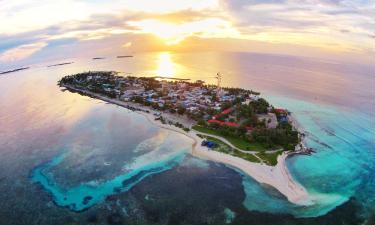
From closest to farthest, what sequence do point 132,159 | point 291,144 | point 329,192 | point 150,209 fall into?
point 150,209 → point 329,192 → point 132,159 → point 291,144

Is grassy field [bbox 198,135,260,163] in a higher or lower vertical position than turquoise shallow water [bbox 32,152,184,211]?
higher

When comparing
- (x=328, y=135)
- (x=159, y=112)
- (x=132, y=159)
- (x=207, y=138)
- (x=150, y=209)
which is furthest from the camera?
(x=159, y=112)

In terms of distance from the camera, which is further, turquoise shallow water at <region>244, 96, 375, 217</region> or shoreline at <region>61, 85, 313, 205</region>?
shoreline at <region>61, 85, 313, 205</region>

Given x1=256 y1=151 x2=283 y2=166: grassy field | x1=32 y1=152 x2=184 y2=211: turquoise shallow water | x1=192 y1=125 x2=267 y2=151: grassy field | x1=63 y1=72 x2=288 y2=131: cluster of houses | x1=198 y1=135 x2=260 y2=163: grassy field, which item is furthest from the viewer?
x1=63 y1=72 x2=288 y2=131: cluster of houses

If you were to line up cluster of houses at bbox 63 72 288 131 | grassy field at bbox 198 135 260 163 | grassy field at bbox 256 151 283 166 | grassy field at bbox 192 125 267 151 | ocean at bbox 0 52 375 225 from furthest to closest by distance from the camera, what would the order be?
cluster of houses at bbox 63 72 288 131
grassy field at bbox 192 125 267 151
grassy field at bbox 198 135 260 163
grassy field at bbox 256 151 283 166
ocean at bbox 0 52 375 225

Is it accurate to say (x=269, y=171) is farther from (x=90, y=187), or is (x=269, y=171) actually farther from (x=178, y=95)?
(x=178, y=95)

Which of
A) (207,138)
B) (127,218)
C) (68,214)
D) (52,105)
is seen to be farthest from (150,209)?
(52,105)

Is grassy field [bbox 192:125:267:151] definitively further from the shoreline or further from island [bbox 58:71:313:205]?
the shoreline

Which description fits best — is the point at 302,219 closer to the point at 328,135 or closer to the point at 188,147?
the point at 188,147

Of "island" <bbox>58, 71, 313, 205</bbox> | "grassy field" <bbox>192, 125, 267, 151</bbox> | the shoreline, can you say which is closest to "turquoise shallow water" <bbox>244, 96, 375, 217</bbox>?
the shoreline
